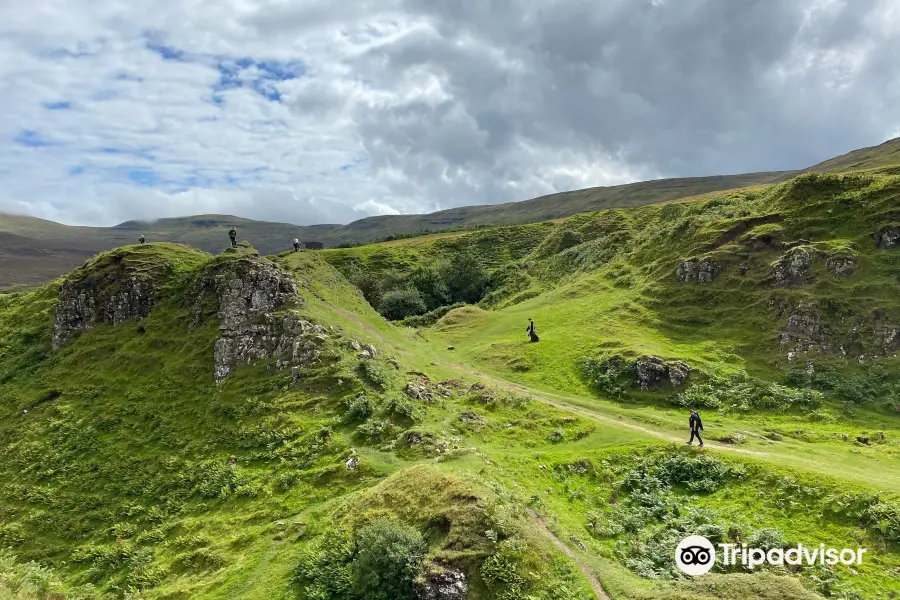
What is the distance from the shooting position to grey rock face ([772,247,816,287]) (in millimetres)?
51688

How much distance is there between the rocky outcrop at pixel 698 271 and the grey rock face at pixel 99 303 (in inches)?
2323

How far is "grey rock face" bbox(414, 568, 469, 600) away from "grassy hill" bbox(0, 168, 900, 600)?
14 centimetres

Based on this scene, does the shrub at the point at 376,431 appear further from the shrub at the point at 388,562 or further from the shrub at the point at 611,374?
the shrub at the point at 611,374

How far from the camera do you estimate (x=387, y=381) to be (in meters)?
38.4

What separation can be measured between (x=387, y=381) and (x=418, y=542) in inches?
694

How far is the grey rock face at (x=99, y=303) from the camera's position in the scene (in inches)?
1970

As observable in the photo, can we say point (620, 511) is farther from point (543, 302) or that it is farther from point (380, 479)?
point (543, 302)

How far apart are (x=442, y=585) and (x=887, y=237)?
57075 mm

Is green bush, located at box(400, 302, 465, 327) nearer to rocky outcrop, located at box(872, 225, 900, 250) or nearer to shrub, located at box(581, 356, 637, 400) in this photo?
shrub, located at box(581, 356, 637, 400)

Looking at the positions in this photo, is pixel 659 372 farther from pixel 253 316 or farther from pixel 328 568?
pixel 253 316

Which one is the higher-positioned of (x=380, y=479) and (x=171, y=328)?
(x=171, y=328)

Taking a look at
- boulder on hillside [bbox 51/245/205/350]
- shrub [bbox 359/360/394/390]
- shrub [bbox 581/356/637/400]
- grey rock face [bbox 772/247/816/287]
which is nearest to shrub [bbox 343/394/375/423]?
shrub [bbox 359/360/394/390]

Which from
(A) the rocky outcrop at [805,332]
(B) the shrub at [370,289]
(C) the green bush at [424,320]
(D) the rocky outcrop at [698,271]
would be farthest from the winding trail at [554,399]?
(B) the shrub at [370,289]

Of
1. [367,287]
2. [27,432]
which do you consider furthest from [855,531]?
[367,287]
